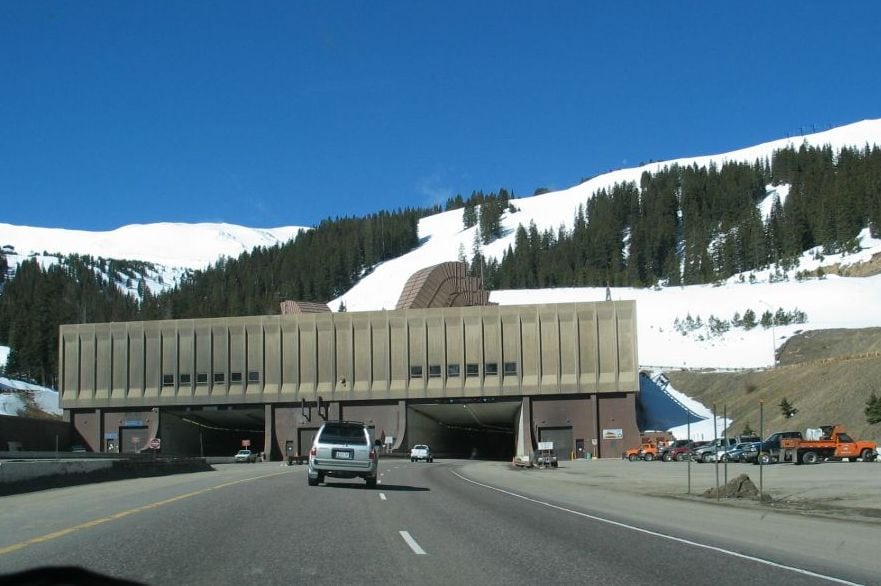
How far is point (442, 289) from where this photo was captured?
351ft

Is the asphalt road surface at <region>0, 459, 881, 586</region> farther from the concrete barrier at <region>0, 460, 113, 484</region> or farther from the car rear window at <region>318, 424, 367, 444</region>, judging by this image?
the car rear window at <region>318, 424, 367, 444</region>

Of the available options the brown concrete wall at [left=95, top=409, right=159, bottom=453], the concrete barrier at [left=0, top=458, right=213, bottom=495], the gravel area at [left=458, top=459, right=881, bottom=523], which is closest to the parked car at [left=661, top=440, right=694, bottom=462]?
the gravel area at [left=458, top=459, right=881, bottom=523]

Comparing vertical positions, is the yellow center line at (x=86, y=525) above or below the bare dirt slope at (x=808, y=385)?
below

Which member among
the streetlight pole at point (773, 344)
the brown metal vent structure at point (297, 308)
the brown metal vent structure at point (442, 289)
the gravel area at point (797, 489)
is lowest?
the gravel area at point (797, 489)

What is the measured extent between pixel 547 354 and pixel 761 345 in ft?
136

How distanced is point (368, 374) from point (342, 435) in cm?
5905

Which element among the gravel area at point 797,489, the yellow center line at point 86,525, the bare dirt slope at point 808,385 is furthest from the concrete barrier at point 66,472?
the bare dirt slope at point 808,385

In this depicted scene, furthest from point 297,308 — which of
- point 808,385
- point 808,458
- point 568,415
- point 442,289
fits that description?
point 808,458

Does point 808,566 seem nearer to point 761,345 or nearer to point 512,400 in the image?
point 512,400

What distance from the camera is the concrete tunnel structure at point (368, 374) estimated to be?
8275cm

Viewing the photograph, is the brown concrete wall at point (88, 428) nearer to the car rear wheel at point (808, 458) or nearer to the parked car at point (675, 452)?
the parked car at point (675, 452)

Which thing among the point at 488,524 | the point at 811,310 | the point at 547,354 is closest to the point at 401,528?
the point at 488,524

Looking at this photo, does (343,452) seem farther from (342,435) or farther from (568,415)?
(568,415)

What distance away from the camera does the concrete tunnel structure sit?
3258 inches
